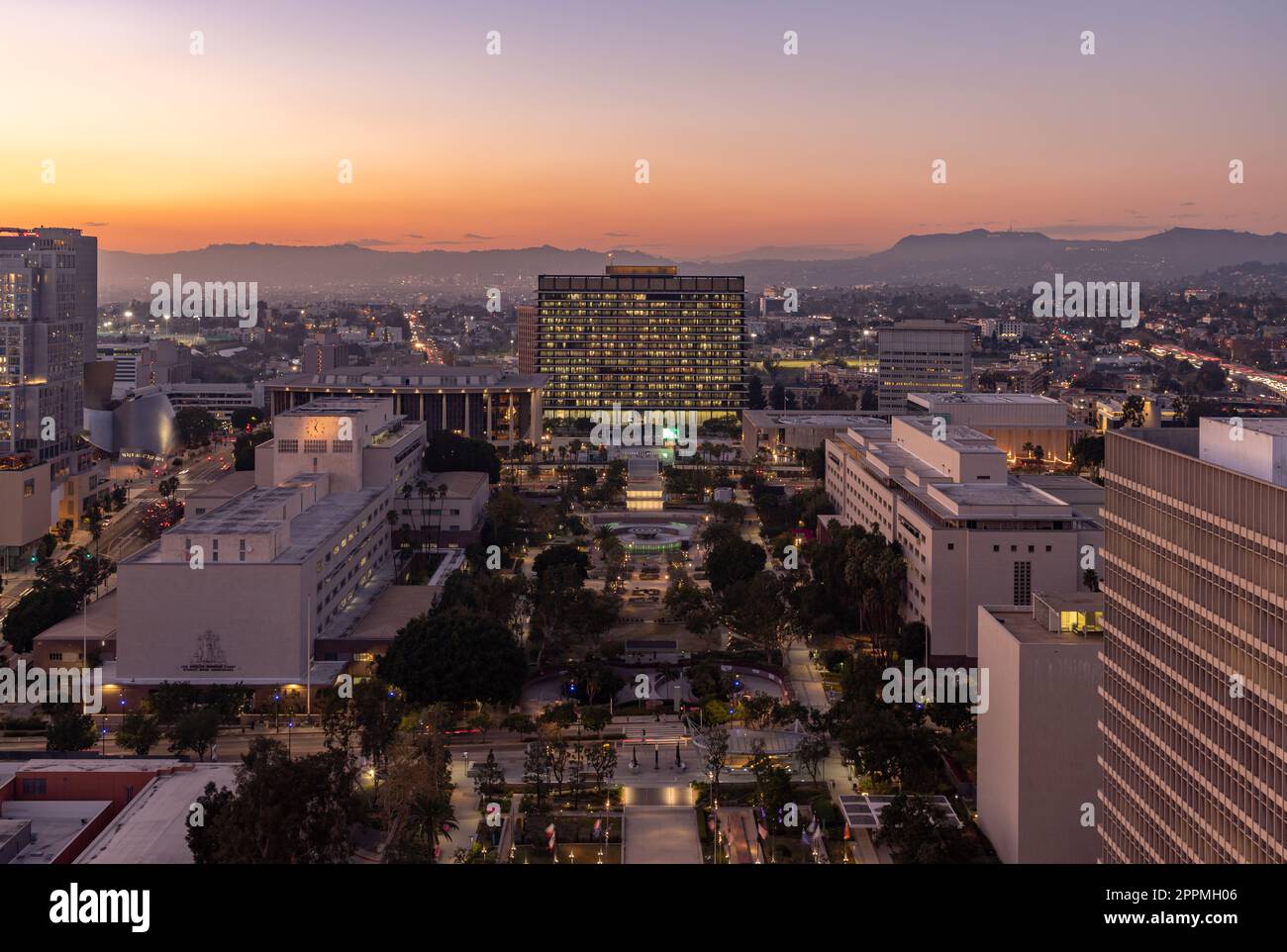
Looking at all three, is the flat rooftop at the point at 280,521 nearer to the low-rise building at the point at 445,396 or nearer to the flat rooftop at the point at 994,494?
the flat rooftop at the point at 994,494

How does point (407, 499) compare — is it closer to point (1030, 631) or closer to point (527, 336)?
point (1030, 631)

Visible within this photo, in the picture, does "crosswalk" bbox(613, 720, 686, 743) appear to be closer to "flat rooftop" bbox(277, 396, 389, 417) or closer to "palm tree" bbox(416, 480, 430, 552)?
"palm tree" bbox(416, 480, 430, 552)

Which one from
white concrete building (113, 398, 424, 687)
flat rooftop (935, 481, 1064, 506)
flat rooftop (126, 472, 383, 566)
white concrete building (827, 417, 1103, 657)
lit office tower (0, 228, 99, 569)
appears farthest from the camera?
lit office tower (0, 228, 99, 569)

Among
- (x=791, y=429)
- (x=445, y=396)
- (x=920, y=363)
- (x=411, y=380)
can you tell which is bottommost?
(x=791, y=429)

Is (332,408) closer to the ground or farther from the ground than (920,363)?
closer to the ground

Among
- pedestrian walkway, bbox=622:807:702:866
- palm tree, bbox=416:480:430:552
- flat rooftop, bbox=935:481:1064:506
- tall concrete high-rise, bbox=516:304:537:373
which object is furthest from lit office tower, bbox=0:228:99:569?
tall concrete high-rise, bbox=516:304:537:373

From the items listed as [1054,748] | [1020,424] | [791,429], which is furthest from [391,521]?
[1020,424]

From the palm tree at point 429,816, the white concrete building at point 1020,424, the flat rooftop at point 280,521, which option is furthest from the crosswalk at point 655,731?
the white concrete building at point 1020,424

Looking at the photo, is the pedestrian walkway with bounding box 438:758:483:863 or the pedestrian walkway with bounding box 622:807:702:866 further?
the pedestrian walkway with bounding box 438:758:483:863
